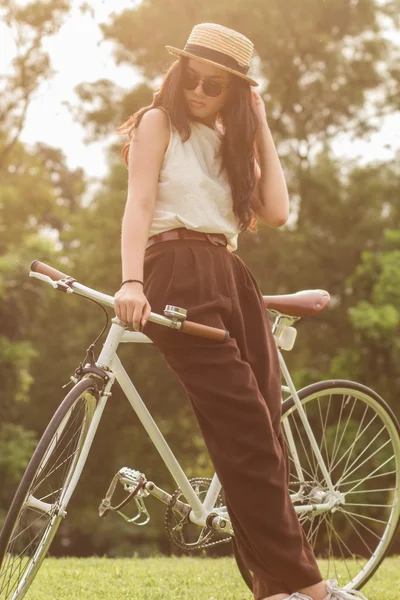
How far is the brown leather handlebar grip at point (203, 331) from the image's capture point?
9.86 feet

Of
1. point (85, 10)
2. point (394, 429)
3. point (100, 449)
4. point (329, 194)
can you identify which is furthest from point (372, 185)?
point (394, 429)

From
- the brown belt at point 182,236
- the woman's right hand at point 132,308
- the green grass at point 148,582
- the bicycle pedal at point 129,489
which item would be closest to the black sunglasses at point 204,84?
the brown belt at point 182,236

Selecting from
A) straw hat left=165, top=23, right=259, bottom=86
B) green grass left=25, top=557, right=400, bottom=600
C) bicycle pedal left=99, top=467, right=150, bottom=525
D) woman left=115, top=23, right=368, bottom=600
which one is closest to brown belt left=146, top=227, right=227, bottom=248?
woman left=115, top=23, right=368, bottom=600

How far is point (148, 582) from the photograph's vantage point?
470 centimetres

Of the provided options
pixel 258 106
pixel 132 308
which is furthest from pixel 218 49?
pixel 132 308

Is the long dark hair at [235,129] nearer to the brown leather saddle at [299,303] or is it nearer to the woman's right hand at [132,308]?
the woman's right hand at [132,308]

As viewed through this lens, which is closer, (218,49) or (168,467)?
(218,49)

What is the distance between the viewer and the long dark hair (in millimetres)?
3281

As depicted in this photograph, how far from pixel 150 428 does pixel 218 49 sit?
128 cm

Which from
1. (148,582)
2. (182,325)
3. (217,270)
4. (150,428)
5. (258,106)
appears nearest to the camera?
(182,325)

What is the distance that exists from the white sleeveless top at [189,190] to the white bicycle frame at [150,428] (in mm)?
323

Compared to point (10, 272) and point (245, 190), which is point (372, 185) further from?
point (245, 190)

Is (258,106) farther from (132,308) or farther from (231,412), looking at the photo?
(231,412)

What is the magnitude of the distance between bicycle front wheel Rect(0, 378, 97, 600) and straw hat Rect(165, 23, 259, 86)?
1048 mm
